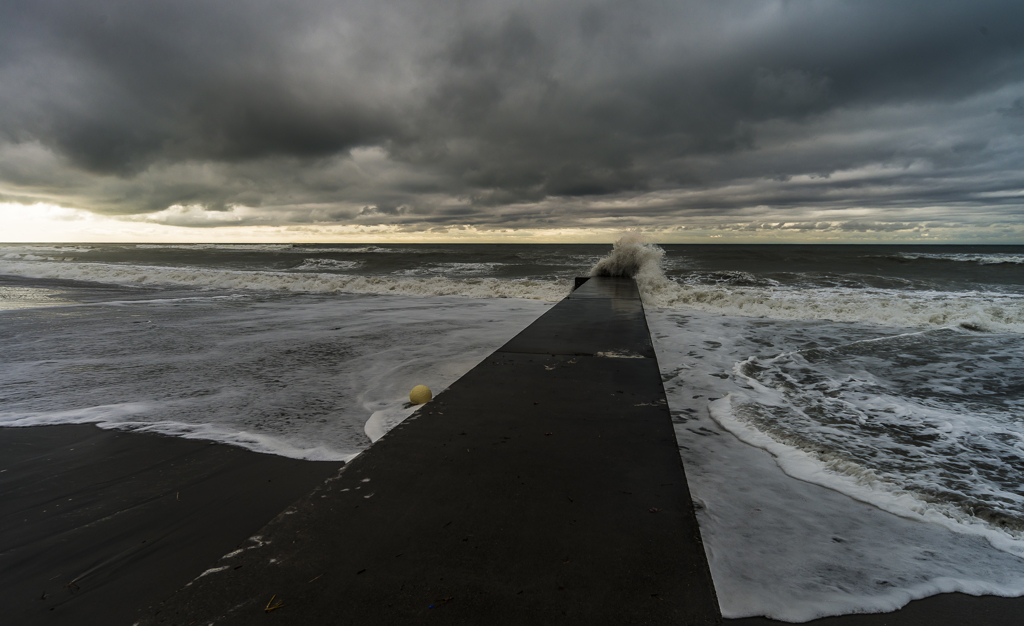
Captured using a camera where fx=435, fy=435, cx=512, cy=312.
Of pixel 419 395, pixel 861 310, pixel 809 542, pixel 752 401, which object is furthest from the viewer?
pixel 861 310

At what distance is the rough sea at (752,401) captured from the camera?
2348 mm

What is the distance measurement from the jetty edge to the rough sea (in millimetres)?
756

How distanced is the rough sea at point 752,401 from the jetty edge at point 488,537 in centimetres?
76

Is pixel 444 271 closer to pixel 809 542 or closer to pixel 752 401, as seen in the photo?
pixel 752 401

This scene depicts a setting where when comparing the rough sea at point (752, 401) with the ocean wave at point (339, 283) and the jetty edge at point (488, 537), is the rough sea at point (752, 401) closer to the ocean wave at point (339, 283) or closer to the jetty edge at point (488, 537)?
the jetty edge at point (488, 537)

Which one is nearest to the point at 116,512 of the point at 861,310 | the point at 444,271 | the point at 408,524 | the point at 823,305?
the point at 408,524

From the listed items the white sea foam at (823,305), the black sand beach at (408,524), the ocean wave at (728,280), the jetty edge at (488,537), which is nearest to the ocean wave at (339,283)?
the white sea foam at (823,305)

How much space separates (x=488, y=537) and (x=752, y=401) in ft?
13.1

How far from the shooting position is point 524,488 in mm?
1968

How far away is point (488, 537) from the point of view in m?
1.62

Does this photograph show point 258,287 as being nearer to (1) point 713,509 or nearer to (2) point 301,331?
(2) point 301,331

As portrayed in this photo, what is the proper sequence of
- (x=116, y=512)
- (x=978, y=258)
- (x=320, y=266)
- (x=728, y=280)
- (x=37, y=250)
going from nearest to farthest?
(x=116, y=512) < (x=728, y=280) < (x=320, y=266) < (x=978, y=258) < (x=37, y=250)

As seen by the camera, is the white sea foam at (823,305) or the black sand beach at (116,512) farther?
the white sea foam at (823,305)

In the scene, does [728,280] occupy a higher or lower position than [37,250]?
lower
